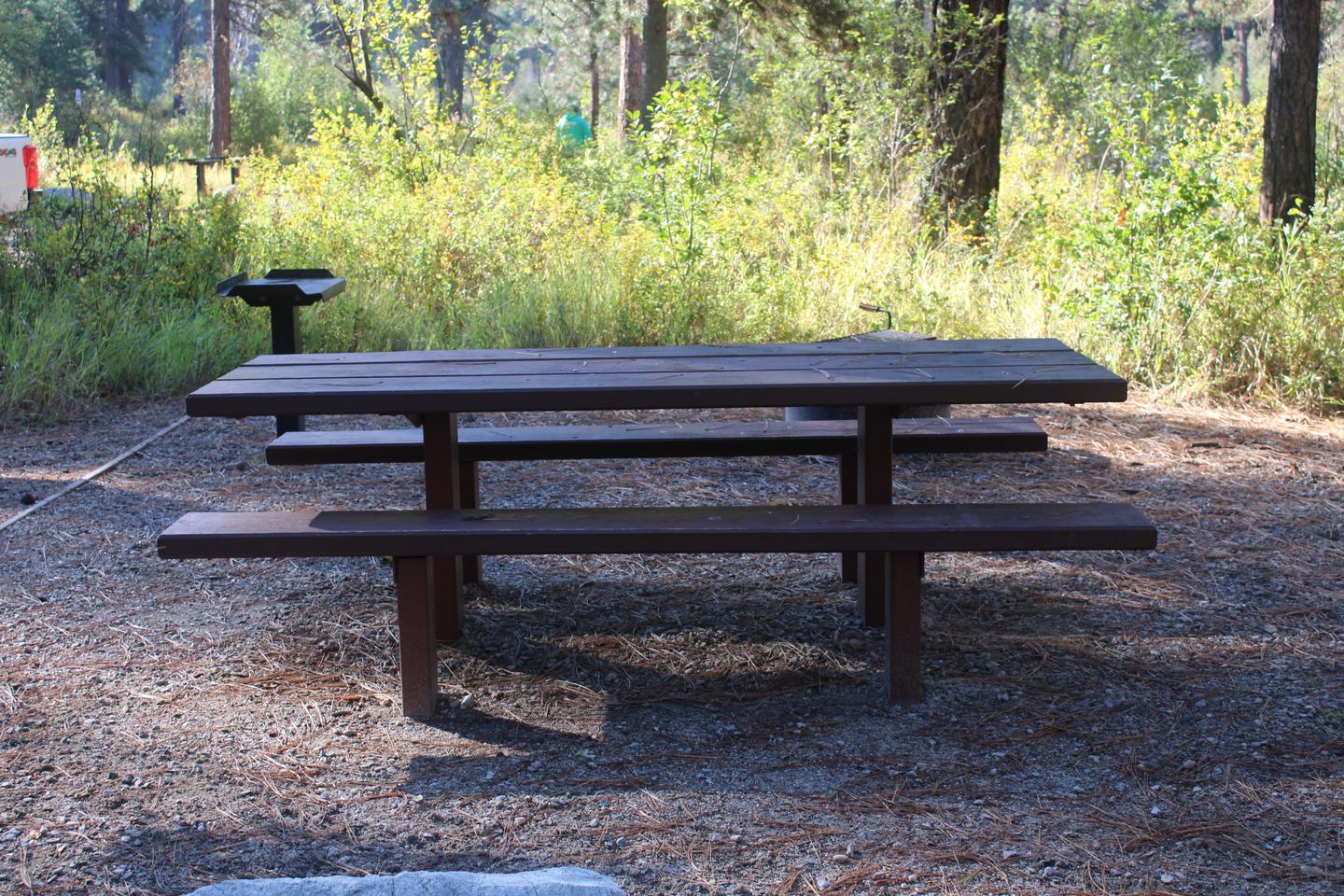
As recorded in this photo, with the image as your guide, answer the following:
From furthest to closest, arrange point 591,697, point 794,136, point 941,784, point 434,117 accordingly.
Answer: point 794,136 < point 434,117 < point 591,697 < point 941,784

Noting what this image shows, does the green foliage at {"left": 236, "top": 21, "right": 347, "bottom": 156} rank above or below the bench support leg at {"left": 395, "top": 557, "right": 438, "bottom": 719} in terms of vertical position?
above

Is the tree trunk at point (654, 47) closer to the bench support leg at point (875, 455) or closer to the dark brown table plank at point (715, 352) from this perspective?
the dark brown table plank at point (715, 352)

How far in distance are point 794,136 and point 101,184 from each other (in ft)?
31.9

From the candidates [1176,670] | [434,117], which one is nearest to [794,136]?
[434,117]

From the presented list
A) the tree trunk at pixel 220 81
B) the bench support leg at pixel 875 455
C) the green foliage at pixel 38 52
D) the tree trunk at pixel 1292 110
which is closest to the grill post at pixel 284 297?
the bench support leg at pixel 875 455

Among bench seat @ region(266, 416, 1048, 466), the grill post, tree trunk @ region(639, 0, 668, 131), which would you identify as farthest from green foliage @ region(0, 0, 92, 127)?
bench seat @ region(266, 416, 1048, 466)

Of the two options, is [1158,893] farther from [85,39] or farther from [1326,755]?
[85,39]

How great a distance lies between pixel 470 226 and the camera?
8422mm

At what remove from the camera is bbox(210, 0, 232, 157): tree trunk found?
2367 cm

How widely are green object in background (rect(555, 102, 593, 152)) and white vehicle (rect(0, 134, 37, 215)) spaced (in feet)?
23.8

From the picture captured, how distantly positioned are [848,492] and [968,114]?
19.2 ft

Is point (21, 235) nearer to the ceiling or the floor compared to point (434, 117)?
nearer to the floor

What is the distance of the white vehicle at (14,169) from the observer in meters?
12.4

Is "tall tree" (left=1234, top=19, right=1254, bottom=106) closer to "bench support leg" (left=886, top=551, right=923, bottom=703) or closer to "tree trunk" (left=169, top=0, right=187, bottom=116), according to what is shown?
"tree trunk" (left=169, top=0, right=187, bottom=116)
